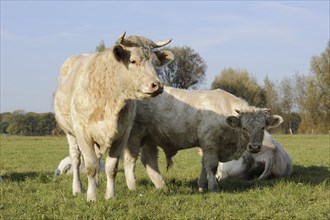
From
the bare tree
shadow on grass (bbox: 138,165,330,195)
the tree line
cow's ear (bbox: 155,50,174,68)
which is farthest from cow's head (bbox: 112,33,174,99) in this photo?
the bare tree

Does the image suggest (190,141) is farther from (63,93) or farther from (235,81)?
(235,81)

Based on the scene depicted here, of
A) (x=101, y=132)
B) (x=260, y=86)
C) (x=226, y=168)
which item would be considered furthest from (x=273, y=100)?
(x=101, y=132)

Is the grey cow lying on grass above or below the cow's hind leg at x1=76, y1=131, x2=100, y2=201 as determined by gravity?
below

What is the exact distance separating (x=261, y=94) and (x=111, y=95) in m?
65.0

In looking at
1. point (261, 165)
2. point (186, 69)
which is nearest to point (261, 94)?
point (186, 69)

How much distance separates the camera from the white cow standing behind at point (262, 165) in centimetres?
1163

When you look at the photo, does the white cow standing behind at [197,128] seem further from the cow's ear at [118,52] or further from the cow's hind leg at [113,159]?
the cow's ear at [118,52]

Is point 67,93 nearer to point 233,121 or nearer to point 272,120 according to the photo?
point 233,121

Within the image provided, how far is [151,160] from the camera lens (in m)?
10.3

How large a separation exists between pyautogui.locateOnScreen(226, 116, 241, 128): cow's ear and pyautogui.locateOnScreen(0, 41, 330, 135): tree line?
49.2 meters

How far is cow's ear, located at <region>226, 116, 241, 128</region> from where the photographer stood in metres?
9.23

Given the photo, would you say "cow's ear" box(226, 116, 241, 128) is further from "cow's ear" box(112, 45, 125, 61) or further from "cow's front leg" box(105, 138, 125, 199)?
"cow's ear" box(112, 45, 125, 61)

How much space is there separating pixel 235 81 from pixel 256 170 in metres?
62.8

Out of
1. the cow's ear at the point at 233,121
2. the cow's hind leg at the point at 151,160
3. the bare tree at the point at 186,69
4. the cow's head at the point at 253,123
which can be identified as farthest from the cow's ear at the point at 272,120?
the bare tree at the point at 186,69
